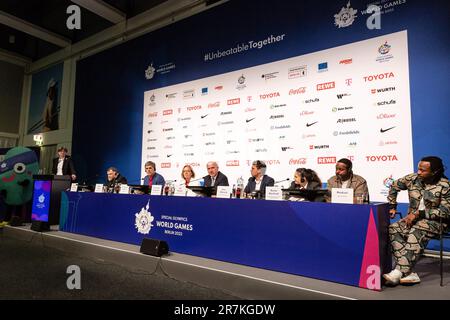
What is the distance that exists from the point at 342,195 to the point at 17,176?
4566mm

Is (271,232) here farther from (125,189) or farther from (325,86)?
(325,86)

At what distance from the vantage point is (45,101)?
7.30 m

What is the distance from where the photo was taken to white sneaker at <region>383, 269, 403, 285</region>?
66.0 inches

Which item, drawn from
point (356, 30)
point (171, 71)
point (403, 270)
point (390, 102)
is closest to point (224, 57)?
point (171, 71)

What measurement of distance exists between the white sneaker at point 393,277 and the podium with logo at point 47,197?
11.6 feet

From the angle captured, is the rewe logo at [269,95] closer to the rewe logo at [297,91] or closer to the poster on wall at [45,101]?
the rewe logo at [297,91]

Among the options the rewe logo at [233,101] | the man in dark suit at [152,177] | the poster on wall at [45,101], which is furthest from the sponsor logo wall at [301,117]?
the poster on wall at [45,101]

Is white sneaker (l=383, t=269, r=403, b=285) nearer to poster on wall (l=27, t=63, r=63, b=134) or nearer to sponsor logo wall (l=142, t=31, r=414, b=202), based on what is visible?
sponsor logo wall (l=142, t=31, r=414, b=202)

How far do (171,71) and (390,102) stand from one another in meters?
3.29

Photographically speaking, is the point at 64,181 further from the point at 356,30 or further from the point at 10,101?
the point at 10,101

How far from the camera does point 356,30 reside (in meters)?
3.29

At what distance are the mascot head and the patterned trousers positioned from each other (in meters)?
4.62

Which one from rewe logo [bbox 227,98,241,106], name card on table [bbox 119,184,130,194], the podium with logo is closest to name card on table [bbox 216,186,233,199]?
name card on table [bbox 119,184,130,194]

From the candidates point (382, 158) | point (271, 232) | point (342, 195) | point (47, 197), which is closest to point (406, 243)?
point (342, 195)
